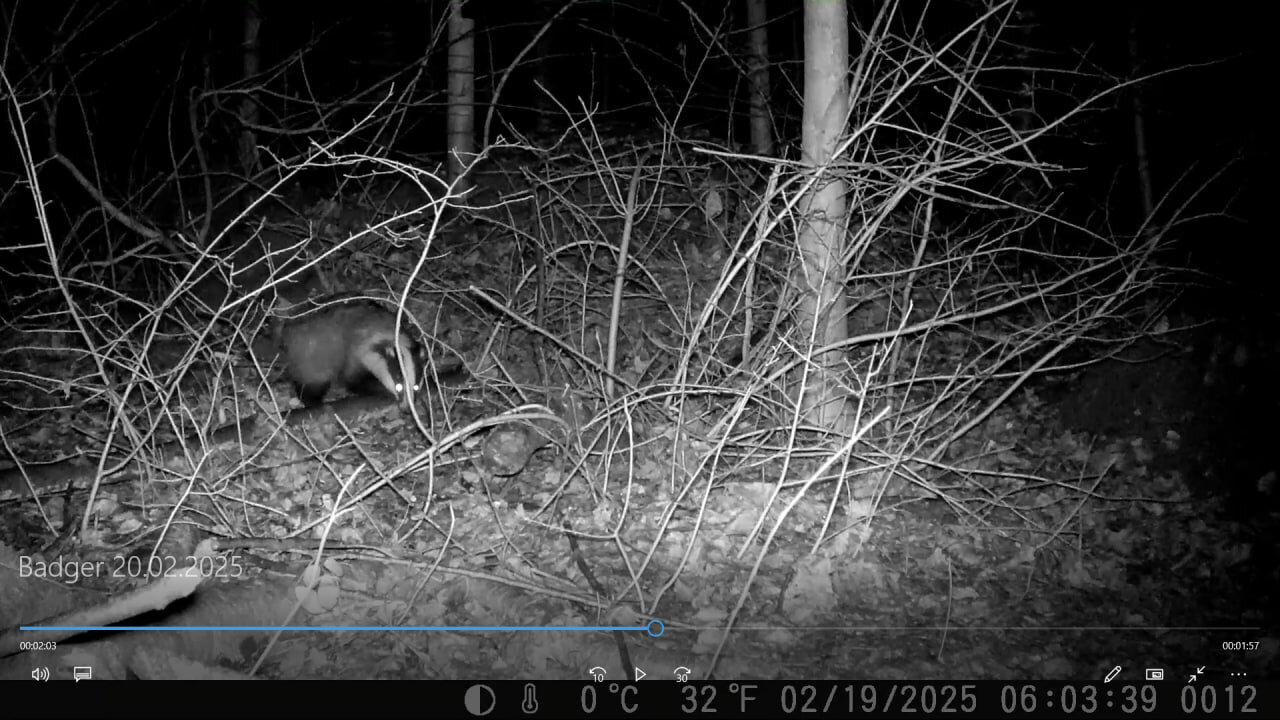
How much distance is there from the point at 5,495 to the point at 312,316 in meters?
2.32

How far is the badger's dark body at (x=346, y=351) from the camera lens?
6520mm

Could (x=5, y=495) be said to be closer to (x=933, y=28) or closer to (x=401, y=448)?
(x=401, y=448)

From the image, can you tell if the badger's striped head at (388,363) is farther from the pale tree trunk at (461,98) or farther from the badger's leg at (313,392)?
the pale tree trunk at (461,98)

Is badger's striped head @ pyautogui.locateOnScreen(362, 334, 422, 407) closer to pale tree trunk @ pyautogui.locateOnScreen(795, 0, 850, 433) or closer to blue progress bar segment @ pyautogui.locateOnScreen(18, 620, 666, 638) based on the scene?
blue progress bar segment @ pyautogui.locateOnScreen(18, 620, 666, 638)

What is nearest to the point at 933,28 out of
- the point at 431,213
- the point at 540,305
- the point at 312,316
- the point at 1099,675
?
the point at 431,213

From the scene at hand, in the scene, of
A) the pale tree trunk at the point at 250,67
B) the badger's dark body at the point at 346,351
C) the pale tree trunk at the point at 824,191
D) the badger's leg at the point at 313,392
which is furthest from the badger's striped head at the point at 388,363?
the pale tree trunk at the point at 250,67

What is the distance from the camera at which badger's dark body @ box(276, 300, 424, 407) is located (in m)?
6.52

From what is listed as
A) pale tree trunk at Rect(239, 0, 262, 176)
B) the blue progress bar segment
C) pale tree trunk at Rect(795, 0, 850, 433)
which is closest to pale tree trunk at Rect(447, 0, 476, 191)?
pale tree trunk at Rect(239, 0, 262, 176)

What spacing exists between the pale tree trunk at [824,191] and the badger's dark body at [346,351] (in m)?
2.86

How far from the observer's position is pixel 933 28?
37.7ft

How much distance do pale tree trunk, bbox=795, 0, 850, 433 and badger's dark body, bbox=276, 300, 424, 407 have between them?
9.38 ft

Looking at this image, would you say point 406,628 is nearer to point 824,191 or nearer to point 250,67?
point 824,191

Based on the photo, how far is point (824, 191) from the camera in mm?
5215

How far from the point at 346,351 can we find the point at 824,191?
12.0 feet
